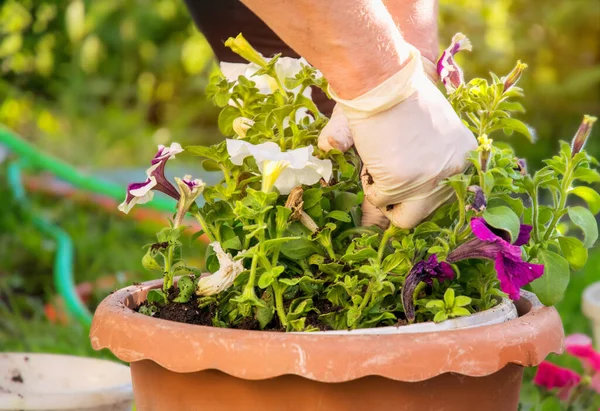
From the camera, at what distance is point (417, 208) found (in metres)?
1.08

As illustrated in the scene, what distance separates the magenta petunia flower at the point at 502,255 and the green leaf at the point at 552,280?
8 cm

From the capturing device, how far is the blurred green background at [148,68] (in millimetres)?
4578

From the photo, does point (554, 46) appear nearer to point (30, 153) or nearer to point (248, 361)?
point (30, 153)

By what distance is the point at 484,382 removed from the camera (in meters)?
1.01

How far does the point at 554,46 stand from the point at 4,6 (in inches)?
130

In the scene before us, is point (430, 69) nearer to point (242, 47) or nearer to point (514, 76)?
point (514, 76)

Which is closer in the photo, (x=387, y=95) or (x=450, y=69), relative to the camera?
(x=387, y=95)

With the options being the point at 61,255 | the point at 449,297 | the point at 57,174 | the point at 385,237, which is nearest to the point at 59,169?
the point at 57,174

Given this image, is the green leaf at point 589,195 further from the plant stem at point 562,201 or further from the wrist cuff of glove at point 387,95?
the wrist cuff of glove at point 387,95

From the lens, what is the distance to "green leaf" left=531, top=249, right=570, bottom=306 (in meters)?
1.10

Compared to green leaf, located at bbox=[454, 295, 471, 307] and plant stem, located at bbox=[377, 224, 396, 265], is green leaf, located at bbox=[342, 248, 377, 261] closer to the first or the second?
plant stem, located at bbox=[377, 224, 396, 265]

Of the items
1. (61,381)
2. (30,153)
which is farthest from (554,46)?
(61,381)

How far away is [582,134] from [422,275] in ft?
0.94

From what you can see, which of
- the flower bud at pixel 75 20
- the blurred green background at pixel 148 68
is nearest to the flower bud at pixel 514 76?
the blurred green background at pixel 148 68
